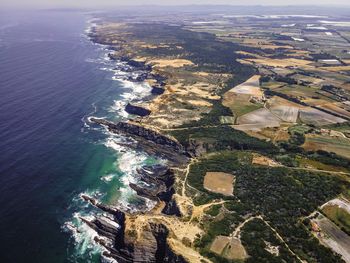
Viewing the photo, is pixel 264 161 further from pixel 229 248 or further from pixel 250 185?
pixel 229 248

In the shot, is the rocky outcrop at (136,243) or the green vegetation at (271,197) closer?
the green vegetation at (271,197)

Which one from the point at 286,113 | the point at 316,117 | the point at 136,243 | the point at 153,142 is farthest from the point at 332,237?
Answer: the point at 286,113

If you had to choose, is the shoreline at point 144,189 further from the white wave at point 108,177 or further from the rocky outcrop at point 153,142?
the white wave at point 108,177

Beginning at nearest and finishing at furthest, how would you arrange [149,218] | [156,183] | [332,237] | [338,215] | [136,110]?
[332,237] → [149,218] → [338,215] → [156,183] → [136,110]

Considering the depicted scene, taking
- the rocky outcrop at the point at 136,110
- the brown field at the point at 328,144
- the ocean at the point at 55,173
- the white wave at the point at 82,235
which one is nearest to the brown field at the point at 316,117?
the brown field at the point at 328,144

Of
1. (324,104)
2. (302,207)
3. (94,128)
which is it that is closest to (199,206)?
(302,207)
